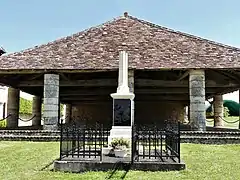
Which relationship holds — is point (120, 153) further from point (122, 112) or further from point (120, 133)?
point (122, 112)

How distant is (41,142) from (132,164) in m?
5.51

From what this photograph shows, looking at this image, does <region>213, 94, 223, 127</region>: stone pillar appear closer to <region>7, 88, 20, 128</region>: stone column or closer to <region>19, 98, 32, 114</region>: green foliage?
<region>7, 88, 20, 128</region>: stone column

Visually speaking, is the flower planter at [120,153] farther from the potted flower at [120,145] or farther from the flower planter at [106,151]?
the flower planter at [106,151]

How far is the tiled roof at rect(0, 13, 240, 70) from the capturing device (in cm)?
1287

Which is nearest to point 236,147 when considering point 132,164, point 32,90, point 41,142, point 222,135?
point 222,135

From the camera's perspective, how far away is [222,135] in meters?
11.6

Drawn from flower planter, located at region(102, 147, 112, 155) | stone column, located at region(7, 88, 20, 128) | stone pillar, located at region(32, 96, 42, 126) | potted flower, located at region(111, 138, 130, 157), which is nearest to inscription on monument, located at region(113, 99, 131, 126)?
potted flower, located at region(111, 138, 130, 157)

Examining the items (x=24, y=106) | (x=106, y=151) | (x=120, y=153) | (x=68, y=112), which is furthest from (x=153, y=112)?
(x=24, y=106)

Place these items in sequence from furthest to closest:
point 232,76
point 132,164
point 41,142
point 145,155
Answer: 1. point 232,76
2. point 41,142
3. point 145,155
4. point 132,164

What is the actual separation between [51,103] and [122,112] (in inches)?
217

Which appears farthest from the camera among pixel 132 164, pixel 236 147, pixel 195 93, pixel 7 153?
pixel 195 93

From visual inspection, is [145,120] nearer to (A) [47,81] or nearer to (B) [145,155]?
(A) [47,81]

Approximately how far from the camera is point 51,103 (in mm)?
12789

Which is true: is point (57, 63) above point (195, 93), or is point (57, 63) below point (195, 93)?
above
